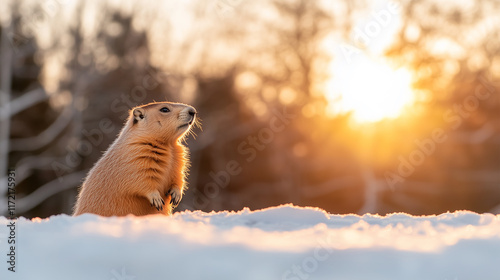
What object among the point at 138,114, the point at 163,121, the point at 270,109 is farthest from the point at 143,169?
the point at 270,109

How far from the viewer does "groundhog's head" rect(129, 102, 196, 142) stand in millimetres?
5090

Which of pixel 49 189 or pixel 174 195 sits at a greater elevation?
pixel 49 189

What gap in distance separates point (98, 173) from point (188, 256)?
11.7 feet

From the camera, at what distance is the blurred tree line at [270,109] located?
78.1 ft

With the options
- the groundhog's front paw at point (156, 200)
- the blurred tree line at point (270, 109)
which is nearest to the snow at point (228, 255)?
the groundhog's front paw at point (156, 200)

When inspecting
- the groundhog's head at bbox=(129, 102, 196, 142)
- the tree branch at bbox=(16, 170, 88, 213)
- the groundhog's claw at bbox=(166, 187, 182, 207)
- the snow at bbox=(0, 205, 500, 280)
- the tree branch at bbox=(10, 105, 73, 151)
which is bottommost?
the snow at bbox=(0, 205, 500, 280)

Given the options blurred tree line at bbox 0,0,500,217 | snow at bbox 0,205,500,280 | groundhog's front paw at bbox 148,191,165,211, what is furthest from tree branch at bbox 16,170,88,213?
snow at bbox 0,205,500,280

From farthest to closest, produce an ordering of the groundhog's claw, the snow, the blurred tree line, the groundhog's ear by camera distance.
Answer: the blurred tree line → the groundhog's ear → the groundhog's claw → the snow

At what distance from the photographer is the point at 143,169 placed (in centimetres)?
454

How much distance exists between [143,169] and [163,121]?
0.74 meters

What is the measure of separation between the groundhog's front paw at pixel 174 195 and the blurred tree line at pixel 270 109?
19.4 m

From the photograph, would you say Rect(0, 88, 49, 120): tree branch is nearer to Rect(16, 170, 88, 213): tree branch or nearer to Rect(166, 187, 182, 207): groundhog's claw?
Rect(16, 170, 88, 213): tree branch

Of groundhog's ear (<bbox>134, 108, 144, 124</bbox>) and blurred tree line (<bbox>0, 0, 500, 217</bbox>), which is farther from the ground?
blurred tree line (<bbox>0, 0, 500, 217</bbox>)

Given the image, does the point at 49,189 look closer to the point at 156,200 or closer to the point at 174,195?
the point at 174,195
